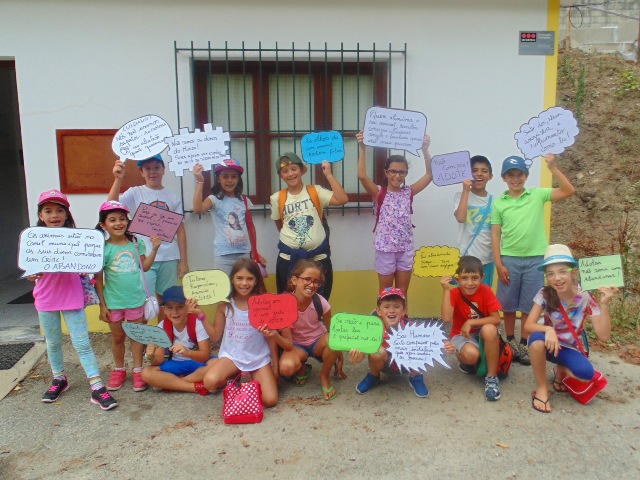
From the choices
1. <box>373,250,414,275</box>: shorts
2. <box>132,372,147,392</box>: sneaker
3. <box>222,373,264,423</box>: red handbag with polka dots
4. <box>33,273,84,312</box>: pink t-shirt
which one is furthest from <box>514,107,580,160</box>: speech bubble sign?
<box>33,273,84,312</box>: pink t-shirt

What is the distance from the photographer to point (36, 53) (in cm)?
421

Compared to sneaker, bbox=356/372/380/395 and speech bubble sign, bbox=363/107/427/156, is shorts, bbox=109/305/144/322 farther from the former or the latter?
speech bubble sign, bbox=363/107/427/156

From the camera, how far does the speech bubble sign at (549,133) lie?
3.66 metres

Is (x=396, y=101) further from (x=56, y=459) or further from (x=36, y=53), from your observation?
(x=56, y=459)

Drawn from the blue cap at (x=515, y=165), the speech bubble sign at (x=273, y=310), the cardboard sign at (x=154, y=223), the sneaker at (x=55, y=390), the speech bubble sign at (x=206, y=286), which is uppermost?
the blue cap at (x=515, y=165)

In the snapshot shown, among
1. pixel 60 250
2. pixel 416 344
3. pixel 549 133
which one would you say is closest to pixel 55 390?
pixel 60 250

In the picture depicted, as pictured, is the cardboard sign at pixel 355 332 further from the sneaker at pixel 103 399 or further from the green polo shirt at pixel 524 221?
the sneaker at pixel 103 399

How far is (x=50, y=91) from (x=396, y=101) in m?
3.08

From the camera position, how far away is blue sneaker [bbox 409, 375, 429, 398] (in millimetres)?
3295

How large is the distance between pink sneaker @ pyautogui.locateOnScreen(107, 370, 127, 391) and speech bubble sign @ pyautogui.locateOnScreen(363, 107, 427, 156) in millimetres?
2503

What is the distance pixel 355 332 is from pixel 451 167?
1620mm

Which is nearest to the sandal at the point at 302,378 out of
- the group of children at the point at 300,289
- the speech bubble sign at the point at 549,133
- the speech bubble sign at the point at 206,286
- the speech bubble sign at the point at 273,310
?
the group of children at the point at 300,289

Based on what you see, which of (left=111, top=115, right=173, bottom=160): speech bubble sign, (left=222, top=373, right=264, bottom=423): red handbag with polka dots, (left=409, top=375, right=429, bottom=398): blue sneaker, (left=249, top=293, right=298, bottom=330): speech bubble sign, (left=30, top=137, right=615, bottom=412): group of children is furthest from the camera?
(left=111, top=115, right=173, bottom=160): speech bubble sign

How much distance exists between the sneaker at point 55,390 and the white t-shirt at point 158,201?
107 cm
